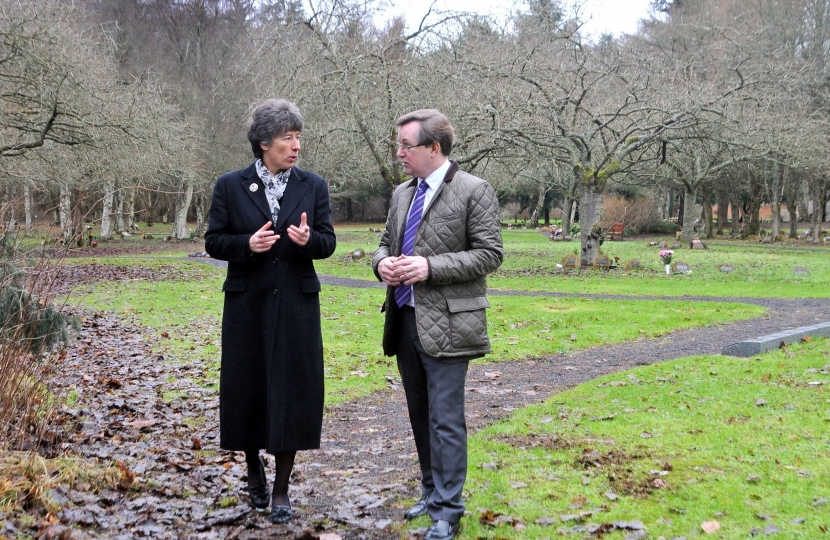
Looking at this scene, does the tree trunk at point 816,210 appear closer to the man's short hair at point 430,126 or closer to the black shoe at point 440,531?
the man's short hair at point 430,126

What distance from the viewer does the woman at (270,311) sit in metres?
4.54

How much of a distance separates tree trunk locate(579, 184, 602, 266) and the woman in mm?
22190

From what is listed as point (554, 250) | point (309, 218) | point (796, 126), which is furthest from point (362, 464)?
point (554, 250)

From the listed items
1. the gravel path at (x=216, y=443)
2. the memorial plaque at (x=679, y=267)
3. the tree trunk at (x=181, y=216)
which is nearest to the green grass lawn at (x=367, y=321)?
the gravel path at (x=216, y=443)

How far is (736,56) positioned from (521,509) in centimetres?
2370

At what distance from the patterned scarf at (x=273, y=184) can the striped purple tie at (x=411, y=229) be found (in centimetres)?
77

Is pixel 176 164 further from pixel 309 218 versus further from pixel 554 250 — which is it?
pixel 309 218

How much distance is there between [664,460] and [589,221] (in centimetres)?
2103

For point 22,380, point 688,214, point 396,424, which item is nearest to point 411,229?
point 22,380

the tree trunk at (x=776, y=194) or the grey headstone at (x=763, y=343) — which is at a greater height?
the tree trunk at (x=776, y=194)

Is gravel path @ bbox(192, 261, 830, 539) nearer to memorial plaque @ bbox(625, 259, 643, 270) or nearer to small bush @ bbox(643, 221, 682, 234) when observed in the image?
memorial plaque @ bbox(625, 259, 643, 270)

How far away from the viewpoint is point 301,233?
4422 millimetres

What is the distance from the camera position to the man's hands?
13.6ft

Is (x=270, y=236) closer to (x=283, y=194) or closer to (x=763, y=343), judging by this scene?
(x=283, y=194)
